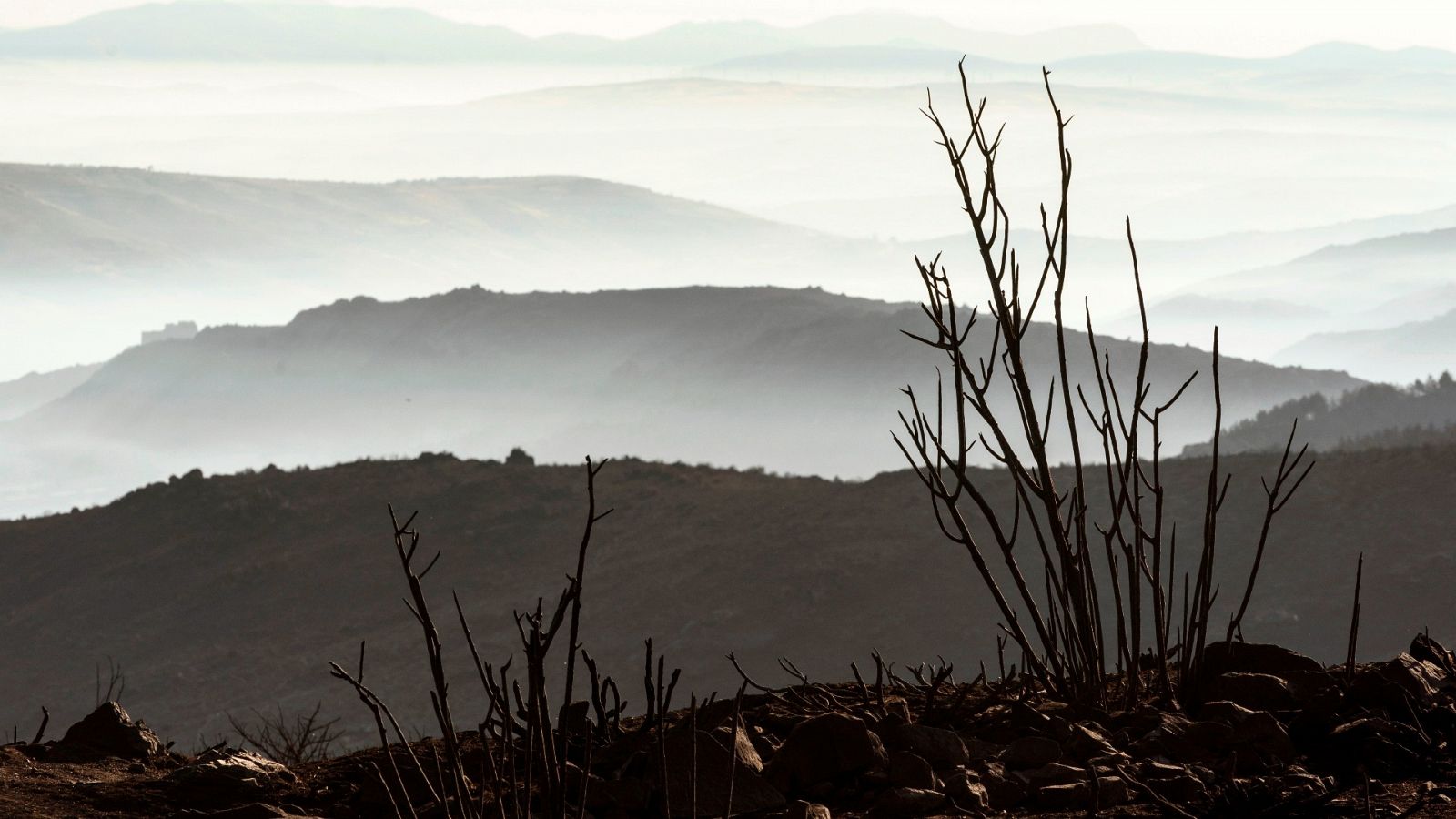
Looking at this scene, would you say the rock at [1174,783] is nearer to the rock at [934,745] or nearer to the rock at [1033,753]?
the rock at [1033,753]

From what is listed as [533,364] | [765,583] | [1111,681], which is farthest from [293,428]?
[1111,681]

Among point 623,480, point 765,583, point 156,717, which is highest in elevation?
point 623,480

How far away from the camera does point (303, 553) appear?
24.8 m

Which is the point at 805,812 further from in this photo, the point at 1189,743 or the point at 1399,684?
the point at 1399,684

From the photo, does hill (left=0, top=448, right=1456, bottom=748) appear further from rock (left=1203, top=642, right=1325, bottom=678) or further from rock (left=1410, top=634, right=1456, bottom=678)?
rock (left=1410, top=634, right=1456, bottom=678)

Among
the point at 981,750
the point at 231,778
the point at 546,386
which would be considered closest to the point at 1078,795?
the point at 981,750

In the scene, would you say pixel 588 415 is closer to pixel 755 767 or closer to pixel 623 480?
pixel 623 480

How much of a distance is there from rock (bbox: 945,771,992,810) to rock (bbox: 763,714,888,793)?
145mm

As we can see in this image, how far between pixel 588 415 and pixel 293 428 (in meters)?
29.2

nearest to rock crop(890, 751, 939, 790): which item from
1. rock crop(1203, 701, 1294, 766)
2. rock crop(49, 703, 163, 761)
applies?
rock crop(1203, 701, 1294, 766)

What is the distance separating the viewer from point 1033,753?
2381 millimetres

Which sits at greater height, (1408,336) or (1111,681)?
(1408,336)

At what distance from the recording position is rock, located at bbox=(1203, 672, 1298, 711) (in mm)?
2701

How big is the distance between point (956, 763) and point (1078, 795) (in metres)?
0.28
